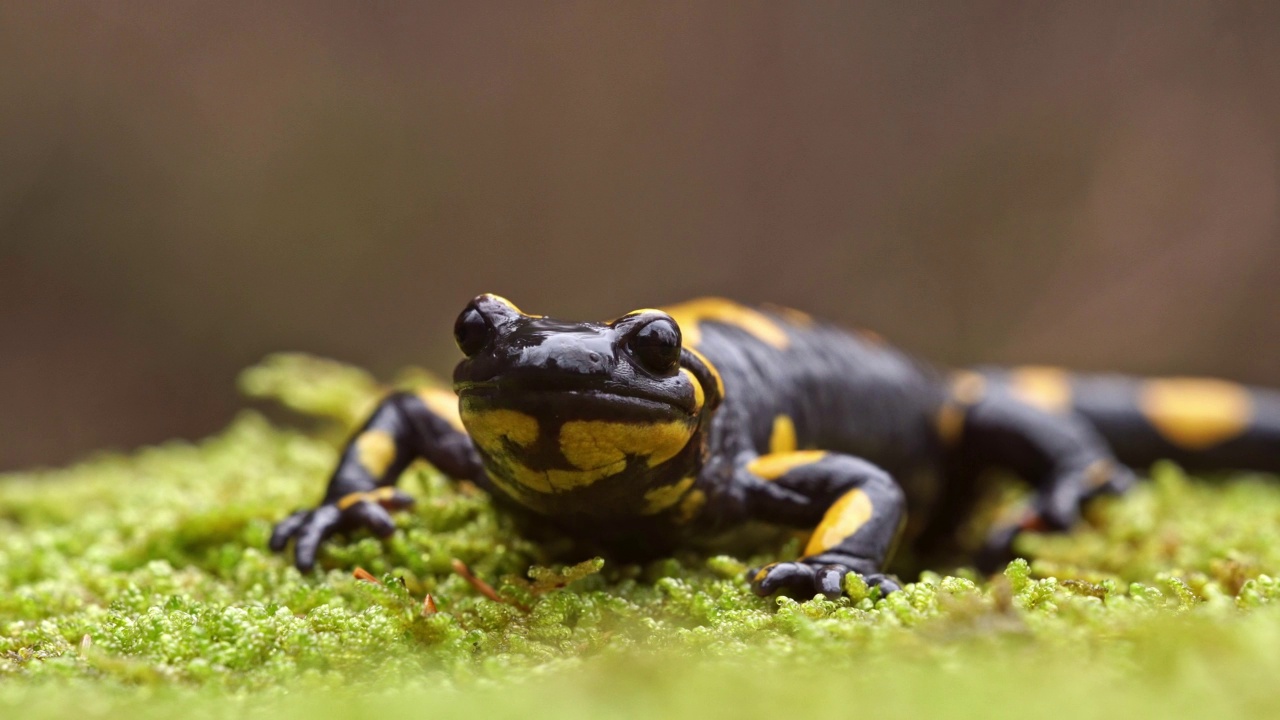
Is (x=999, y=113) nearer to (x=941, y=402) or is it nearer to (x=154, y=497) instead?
(x=941, y=402)

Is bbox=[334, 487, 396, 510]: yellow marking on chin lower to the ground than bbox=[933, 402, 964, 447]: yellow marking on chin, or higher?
higher

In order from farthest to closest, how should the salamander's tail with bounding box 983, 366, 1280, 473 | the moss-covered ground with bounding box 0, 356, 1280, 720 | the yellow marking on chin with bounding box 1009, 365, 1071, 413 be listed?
the salamander's tail with bounding box 983, 366, 1280, 473, the yellow marking on chin with bounding box 1009, 365, 1071, 413, the moss-covered ground with bounding box 0, 356, 1280, 720

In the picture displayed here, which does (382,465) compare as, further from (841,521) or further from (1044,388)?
(1044,388)

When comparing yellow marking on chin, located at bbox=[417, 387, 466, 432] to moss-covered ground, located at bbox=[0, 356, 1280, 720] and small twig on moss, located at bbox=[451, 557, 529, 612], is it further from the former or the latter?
small twig on moss, located at bbox=[451, 557, 529, 612]

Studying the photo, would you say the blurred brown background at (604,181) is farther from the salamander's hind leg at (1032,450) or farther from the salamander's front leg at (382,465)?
the salamander's front leg at (382,465)

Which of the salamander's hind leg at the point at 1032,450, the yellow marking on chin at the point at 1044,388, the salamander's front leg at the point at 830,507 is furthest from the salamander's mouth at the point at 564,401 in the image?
the yellow marking on chin at the point at 1044,388

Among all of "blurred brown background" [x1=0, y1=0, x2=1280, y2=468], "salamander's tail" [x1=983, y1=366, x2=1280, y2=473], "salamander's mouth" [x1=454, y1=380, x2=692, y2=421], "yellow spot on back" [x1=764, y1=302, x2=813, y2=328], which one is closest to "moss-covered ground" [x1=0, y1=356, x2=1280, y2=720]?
"salamander's mouth" [x1=454, y1=380, x2=692, y2=421]

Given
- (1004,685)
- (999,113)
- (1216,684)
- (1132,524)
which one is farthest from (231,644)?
(999,113)

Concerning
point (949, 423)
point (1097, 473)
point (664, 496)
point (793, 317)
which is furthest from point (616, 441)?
point (1097, 473)
